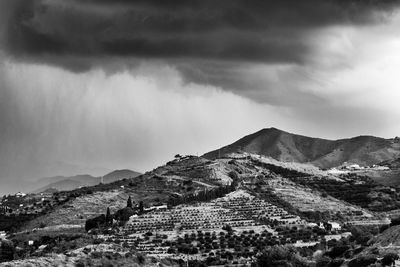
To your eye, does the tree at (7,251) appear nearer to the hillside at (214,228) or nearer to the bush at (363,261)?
the hillside at (214,228)

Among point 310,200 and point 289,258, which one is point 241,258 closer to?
point 289,258


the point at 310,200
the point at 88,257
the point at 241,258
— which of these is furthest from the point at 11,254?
the point at 310,200

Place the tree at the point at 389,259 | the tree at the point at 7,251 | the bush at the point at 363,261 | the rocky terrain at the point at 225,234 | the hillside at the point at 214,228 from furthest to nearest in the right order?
the tree at the point at 7,251 < the hillside at the point at 214,228 < the rocky terrain at the point at 225,234 < the bush at the point at 363,261 < the tree at the point at 389,259

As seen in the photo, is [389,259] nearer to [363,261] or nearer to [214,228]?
[363,261]

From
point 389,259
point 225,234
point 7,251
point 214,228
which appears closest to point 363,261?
point 389,259

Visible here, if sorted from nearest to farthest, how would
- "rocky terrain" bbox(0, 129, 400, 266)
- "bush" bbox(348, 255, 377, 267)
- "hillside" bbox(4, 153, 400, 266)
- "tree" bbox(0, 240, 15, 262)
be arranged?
"bush" bbox(348, 255, 377, 267) → "rocky terrain" bbox(0, 129, 400, 266) → "hillside" bbox(4, 153, 400, 266) → "tree" bbox(0, 240, 15, 262)

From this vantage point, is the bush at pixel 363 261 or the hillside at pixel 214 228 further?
the hillside at pixel 214 228

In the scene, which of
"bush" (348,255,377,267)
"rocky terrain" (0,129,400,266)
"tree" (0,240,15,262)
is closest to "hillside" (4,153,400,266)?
"rocky terrain" (0,129,400,266)

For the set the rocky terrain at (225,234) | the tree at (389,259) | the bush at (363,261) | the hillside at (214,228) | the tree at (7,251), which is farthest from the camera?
the tree at (7,251)

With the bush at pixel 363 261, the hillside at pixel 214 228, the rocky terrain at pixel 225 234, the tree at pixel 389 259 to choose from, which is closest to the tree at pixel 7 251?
A: the rocky terrain at pixel 225 234

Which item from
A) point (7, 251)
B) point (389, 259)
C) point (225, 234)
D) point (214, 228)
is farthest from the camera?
point (7, 251)

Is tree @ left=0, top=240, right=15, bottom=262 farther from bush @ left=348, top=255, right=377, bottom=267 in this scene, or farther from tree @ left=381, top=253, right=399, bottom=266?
tree @ left=381, top=253, right=399, bottom=266
